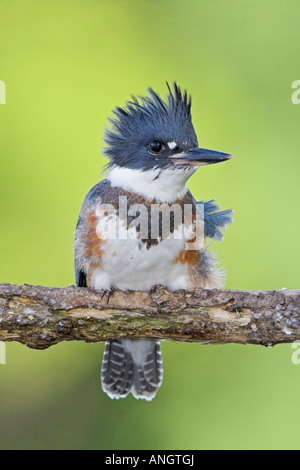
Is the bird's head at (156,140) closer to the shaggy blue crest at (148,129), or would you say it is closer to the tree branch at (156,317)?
the shaggy blue crest at (148,129)

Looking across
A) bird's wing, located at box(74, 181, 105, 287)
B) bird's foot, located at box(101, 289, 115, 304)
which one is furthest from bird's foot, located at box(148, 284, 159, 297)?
bird's wing, located at box(74, 181, 105, 287)

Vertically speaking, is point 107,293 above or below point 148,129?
below

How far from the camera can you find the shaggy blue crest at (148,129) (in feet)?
7.93

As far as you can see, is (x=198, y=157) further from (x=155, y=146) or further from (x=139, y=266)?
(x=139, y=266)

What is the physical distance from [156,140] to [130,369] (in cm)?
118

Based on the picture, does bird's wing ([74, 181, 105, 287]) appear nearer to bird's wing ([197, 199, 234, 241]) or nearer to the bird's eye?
the bird's eye

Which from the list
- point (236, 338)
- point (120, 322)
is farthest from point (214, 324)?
point (120, 322)

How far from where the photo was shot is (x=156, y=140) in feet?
7.98

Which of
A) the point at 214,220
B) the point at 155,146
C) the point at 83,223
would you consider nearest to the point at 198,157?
the point at 155,146

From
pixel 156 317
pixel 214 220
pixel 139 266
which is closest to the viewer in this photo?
pixel 156 317

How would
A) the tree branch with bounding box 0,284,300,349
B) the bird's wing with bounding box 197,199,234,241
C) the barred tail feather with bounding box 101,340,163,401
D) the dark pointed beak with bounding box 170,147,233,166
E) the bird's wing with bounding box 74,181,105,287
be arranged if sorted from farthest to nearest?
the barred tail feather with bounding box 101,340,163,401 → the bird's wing with bounding box 197,199,234,241 → the bird's wing with bounding box 74,181,105,287 → the dark pointed beak with bounding box 170,147,233,166 → the tree branch with bounding box 0,284,300,349

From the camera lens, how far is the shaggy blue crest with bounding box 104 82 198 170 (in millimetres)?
2416

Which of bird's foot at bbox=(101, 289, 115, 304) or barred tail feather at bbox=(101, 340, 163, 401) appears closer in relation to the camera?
bird's foot at bbox=(101, 289, 115, 304)

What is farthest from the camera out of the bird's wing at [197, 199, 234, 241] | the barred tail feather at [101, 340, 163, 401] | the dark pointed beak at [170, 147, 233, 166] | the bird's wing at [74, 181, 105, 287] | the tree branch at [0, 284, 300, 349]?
the barred tail feather at [101, 340, 163, 401]
